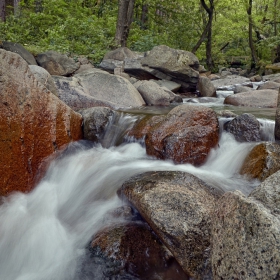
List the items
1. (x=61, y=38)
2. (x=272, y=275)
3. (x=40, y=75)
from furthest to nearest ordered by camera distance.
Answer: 1. (x=61, y=38)
2. (x=40, y=75)
3. (x=272, y=275)

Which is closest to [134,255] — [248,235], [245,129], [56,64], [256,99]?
[248,235]

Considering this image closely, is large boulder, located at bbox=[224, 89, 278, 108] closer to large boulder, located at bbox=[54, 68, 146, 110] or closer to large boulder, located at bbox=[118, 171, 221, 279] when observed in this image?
large boulder, located at bbox=[54, 68, 146, 110]

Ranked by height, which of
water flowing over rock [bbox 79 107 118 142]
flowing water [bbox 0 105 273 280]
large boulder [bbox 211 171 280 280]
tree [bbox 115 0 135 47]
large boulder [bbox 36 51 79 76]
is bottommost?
flowing water [bbox 0 105 273 280]

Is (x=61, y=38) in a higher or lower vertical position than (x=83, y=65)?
higher

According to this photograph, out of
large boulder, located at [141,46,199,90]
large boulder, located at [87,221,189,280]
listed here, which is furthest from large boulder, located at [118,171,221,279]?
large boulder, located at [141,46,199,90]

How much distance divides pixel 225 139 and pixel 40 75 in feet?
15.0

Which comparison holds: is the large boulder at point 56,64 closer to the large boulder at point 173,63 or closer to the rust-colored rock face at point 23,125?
the large boulder at point 173,63

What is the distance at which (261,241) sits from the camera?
158 cm

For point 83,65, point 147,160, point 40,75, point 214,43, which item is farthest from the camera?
point 214,43

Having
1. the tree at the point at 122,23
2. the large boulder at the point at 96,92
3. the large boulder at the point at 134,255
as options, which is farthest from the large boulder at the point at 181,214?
the tree at the point at 122,23

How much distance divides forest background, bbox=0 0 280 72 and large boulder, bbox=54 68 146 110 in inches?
117

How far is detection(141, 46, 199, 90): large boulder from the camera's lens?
36.4 ft

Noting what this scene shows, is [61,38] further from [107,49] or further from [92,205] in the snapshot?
[92,205]

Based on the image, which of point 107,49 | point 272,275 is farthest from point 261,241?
point 107,49
